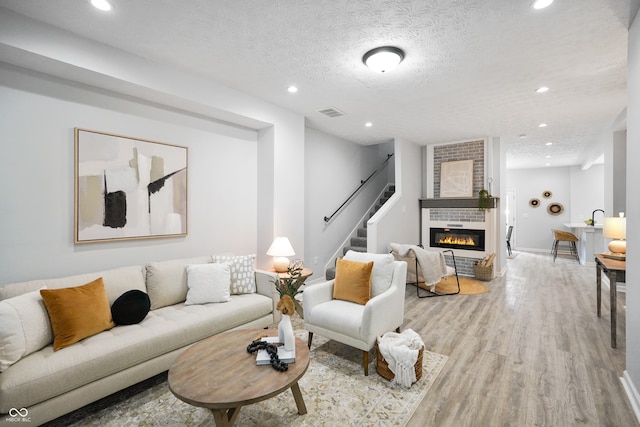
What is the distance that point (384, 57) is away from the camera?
2545 mm

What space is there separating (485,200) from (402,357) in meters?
4.44

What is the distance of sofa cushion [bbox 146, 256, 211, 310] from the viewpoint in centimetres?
278

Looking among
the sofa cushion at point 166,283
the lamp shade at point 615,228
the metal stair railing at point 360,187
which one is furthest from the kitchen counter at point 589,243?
the sofa cushion at point 166,283

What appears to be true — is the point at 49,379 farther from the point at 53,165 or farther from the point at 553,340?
the point at 553,340

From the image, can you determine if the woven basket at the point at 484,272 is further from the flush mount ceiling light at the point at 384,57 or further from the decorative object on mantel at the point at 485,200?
the flush mount ceiling light at the point at 384,57

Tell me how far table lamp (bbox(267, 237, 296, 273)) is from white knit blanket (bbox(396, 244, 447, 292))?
191cm

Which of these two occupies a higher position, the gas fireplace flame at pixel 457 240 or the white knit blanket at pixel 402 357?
the gas fireplace flame at pixel 457 240

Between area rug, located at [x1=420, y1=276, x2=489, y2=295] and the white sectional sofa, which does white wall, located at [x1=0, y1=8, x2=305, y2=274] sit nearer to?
the white sectional sofa

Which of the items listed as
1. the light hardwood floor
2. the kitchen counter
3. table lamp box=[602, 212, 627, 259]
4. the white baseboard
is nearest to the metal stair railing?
the light hardwood floor

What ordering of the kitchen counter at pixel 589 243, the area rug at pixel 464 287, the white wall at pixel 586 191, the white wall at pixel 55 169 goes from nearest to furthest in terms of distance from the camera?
the white wall at pixel 55 169, the area rug at pixel 464 287, the kitchen counter at pixel 589 243, the white wall at pixel 586 191

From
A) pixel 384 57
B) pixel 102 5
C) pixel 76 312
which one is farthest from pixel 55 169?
pixel 384 57

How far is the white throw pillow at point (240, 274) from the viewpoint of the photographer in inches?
125

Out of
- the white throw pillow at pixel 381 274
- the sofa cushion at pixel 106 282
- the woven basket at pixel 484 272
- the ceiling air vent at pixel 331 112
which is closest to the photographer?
the sofa cushion at pixel 106 282

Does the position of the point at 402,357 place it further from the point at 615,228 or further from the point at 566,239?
the point at 566,239
